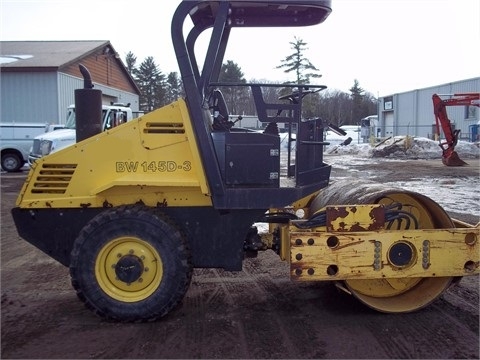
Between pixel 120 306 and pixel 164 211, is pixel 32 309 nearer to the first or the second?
pixel 120 306

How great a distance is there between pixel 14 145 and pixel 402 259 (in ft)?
70.9

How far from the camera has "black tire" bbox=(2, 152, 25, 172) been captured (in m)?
23.1

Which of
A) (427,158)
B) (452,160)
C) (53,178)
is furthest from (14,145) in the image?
(427,158)

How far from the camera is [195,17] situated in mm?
5406

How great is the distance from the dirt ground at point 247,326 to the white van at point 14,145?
18.4 metres

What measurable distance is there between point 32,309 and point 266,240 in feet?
7.63

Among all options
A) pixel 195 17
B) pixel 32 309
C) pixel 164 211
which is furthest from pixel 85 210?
pixel 195 17

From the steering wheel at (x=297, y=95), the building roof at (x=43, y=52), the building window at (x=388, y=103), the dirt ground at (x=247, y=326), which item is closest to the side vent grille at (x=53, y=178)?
the dirt ground at (x=247, y=326)

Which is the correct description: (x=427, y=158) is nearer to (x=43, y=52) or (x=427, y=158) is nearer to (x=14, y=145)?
(x=14, y=145)

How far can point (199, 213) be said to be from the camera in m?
4.85

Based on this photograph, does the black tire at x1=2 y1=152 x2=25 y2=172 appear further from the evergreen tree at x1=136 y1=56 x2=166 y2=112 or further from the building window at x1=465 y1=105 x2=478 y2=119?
the building window at x1=465 y1=105 x2=478 y2=119

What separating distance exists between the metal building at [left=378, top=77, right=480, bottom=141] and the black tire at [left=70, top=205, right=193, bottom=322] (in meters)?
34.3

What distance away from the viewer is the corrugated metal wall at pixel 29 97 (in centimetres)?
2854

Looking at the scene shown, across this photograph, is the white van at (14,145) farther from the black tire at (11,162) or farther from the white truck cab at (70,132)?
the white truck cab at (70,132)
